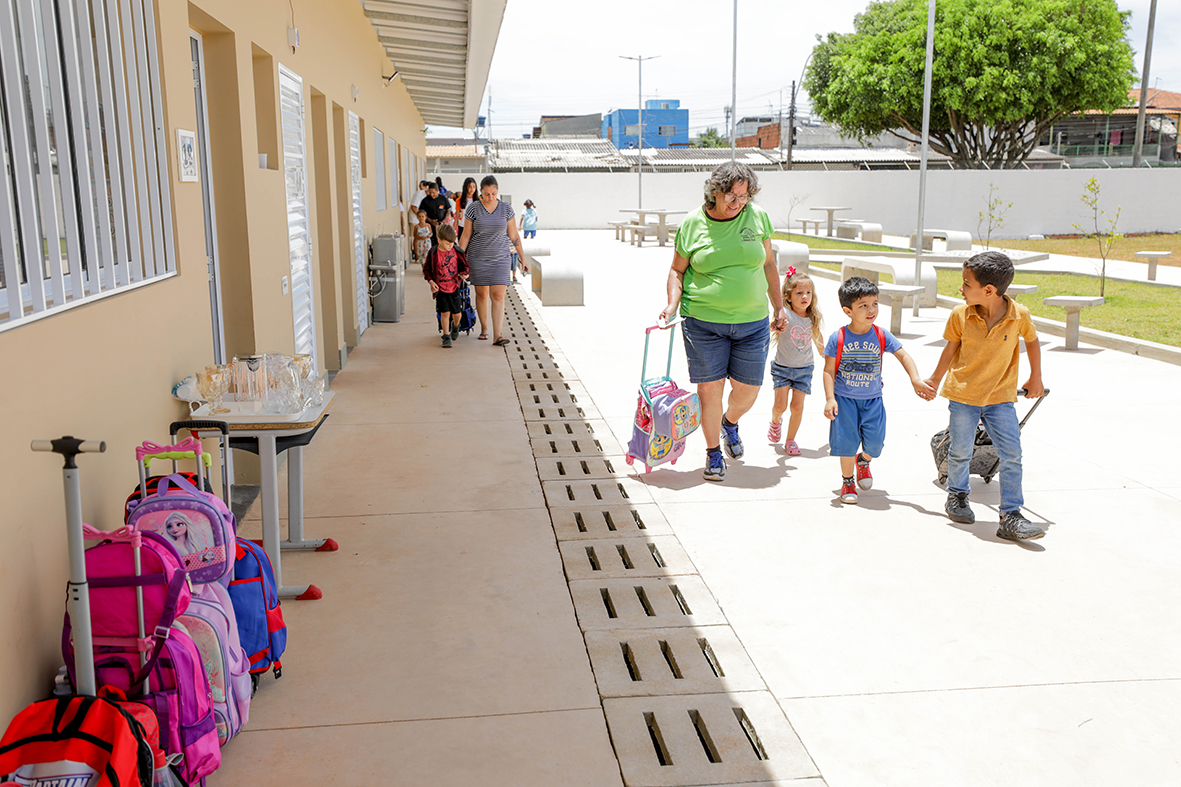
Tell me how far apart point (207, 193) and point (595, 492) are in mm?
2624

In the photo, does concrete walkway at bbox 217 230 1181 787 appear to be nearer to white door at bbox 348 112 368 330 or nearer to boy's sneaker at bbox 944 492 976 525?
boy's sneaker at bbox 944 492 976 525

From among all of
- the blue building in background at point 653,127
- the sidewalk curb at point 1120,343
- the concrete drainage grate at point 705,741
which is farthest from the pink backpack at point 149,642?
the blue building in background at point 653,127

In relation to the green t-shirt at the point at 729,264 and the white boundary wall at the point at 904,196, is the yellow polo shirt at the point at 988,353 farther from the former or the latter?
the white boundary wall at the point at 904,196

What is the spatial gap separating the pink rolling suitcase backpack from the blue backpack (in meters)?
2.66

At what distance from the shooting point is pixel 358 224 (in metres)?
10.1

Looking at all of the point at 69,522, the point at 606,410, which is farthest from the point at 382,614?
the point at 606,410

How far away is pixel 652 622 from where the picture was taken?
3602 mm

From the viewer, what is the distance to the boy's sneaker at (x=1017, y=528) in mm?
4359

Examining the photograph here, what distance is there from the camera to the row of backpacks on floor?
218 centimetres

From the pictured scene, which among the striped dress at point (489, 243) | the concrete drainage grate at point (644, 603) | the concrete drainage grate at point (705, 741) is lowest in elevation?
the concrete drainage grate at point (705, 741)

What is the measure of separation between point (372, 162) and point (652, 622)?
30.5 feet

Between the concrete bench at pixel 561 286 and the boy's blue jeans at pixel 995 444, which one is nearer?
the boy's blue jeans at pixel 995 444

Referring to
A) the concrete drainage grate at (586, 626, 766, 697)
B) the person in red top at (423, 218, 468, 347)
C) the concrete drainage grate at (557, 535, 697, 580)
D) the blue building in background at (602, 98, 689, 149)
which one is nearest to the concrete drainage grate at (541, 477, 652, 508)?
the concrete drainage grate at (557, 535, 697, 580)

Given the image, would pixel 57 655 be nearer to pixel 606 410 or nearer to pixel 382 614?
pixel 382 614
